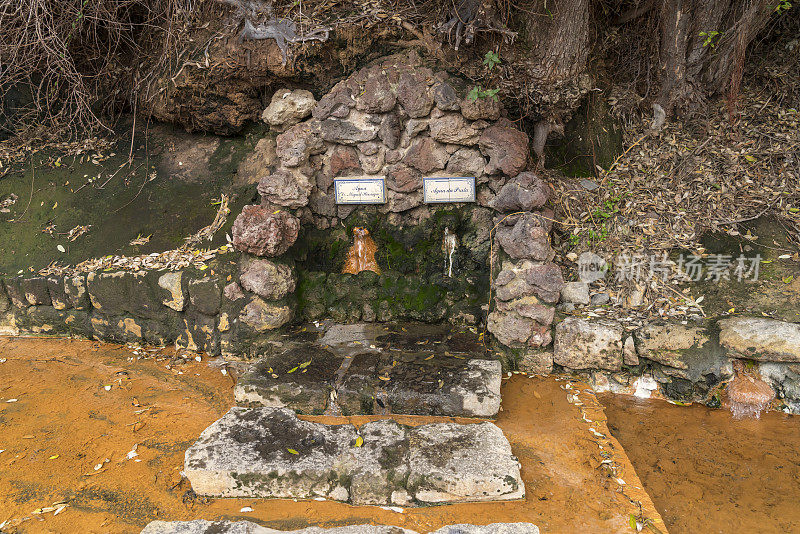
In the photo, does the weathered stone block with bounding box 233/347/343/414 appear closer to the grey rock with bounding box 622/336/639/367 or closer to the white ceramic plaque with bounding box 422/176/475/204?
the white ceramic plaque with bounding box 422/176/475/204

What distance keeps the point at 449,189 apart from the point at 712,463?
102 inches

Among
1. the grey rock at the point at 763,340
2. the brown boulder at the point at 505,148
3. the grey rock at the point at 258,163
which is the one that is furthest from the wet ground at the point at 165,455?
the grey rock at the point at 258,163

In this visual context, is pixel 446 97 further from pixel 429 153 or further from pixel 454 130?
pixel 429 153

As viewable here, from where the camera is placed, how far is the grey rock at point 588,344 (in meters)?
3.57

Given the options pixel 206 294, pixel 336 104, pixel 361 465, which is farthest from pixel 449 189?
pixel 361 465

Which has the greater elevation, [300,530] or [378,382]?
[378,382]

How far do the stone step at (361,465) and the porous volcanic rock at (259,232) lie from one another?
1516mm

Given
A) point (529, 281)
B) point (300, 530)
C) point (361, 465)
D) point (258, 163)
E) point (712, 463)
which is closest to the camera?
point (300, 530)

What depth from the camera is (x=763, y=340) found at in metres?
3.30

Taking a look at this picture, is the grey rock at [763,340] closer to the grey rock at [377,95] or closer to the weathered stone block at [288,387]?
the weathered stone block at [288,387]

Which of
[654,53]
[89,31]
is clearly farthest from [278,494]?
[89,31]

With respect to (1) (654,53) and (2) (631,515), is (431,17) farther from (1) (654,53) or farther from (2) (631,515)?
(2) (631,515)

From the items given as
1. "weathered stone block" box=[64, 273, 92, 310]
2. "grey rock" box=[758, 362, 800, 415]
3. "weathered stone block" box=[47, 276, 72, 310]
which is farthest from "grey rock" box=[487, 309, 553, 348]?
"weathered stone block" box=[47, 276, 72, 310]

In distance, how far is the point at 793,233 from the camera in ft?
12.5
